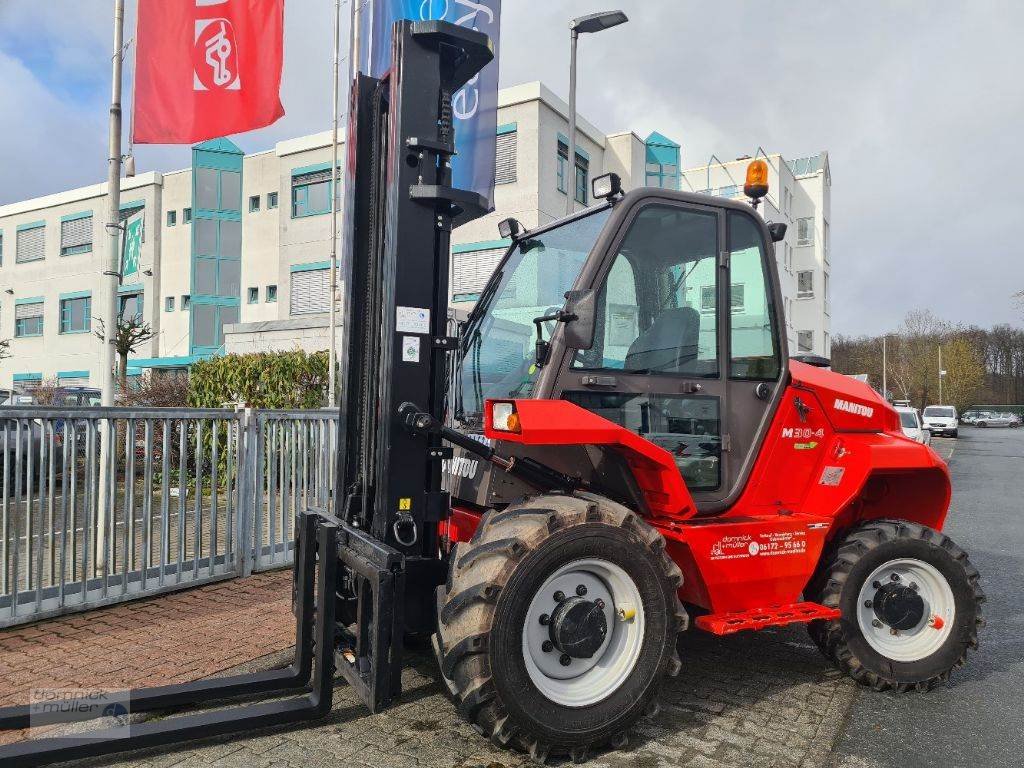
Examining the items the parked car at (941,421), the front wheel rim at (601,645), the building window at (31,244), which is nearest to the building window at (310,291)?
the building window at (31,244)

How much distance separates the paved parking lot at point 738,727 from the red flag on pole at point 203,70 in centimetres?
570

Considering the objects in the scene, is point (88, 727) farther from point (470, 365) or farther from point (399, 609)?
point (470, 365)

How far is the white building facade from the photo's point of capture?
24.9 metres

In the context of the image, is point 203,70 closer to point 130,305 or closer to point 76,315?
point 130,305

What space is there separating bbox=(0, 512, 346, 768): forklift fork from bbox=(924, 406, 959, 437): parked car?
45935 mm

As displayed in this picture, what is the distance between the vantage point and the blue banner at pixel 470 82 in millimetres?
10672

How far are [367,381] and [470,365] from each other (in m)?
0.71

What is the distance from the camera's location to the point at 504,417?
11.5 ft

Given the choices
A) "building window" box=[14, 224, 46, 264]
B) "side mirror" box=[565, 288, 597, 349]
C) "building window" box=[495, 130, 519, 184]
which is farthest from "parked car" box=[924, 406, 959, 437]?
"building window" box=[14, 224, 46, 264]

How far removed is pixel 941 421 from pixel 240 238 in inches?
1536

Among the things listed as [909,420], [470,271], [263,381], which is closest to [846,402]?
[263,381]

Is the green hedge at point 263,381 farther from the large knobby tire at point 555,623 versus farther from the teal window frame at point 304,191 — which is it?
the teal window frame at point 304,191

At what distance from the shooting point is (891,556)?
14.3 feet

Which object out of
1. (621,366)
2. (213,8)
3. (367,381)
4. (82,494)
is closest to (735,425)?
(621,366)
